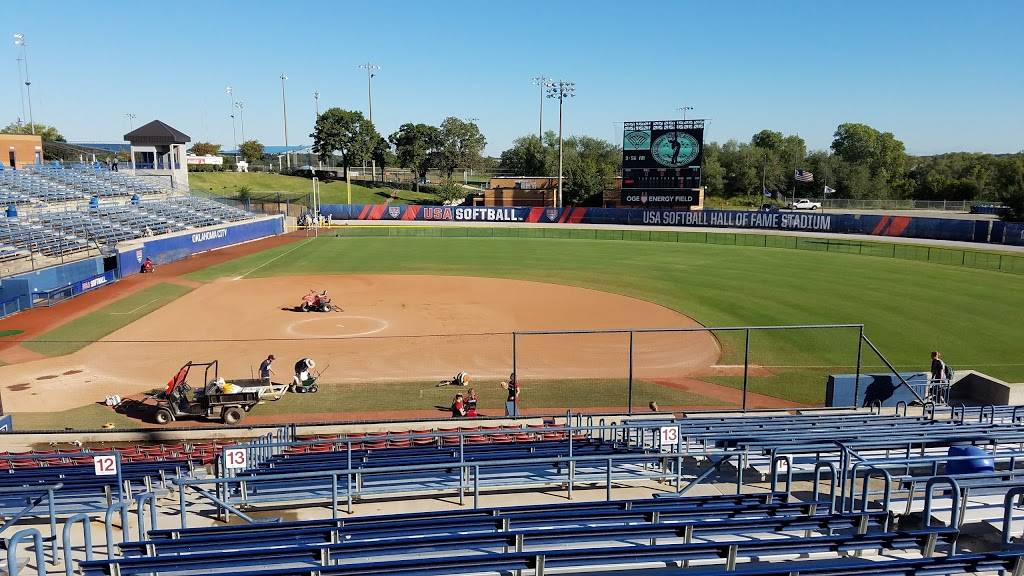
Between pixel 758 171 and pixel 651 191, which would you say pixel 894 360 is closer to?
pixel 651 191

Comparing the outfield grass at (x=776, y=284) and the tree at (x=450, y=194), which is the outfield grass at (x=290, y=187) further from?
the outfield grass at (x=776, y=284)

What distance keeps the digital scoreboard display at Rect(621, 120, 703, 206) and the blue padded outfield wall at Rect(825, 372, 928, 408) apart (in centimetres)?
5490

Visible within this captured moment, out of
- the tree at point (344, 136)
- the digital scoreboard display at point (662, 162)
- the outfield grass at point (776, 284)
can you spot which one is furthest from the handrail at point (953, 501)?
the tree at point (344, 136)

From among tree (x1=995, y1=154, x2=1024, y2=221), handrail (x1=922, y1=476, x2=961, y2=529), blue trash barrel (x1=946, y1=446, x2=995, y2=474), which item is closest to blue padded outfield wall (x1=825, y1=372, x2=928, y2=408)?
blue trash barrel (x1=946, y1=446, x2=995, y2=474)

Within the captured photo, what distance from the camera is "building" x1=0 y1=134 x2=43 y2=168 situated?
7181cm

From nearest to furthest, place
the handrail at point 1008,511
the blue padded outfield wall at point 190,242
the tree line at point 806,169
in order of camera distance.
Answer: the handrail at point 1008,511, the blue padded outfield wall at point 190,242, the tree line at point 806,169

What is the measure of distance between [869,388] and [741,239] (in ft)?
171

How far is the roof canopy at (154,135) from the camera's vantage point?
77562 mm

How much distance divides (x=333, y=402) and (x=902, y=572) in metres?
17.7

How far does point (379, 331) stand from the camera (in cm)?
2897

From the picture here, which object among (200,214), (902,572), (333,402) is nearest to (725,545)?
(902,572)

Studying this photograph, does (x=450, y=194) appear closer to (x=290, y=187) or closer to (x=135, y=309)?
(x=290, y=187)

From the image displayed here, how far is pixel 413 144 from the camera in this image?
123625 millimetres

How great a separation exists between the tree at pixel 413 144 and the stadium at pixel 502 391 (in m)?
52.0
